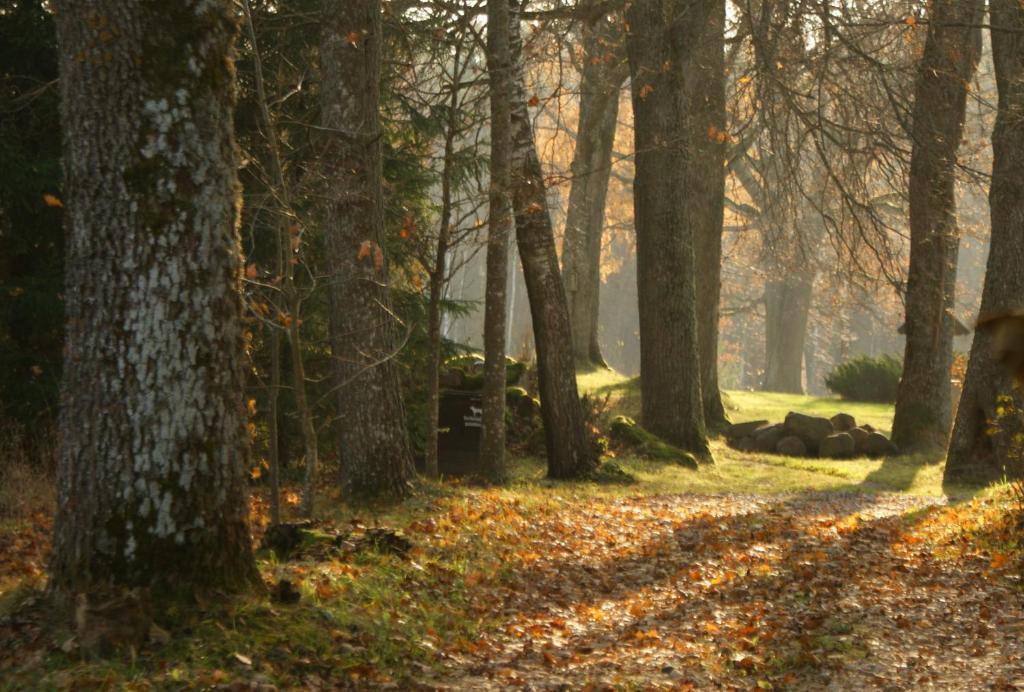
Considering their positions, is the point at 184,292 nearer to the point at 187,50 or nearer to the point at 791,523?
the point at 187,50

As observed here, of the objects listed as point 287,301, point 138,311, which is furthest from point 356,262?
point 138,311

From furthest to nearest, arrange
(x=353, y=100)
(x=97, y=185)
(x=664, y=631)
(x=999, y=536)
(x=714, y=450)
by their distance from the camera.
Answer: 1. (x=714, y=450)
2. (x=353, y=100)
3. (x=999, y=536)
4. (x=664, y=631)
5. (x=97, y=185)

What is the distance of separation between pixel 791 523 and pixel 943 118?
9.58 metres

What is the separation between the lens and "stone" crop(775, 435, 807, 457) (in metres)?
20.8

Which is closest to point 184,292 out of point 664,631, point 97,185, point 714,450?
point 97,185

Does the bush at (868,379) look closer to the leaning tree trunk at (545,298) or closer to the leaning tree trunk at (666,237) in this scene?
the leaning tree trunk at (666,237)

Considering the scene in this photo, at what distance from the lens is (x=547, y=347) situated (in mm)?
14430

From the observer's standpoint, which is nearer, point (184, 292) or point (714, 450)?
point (184, 292)

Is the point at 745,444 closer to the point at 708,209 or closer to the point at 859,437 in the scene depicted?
the point at 859,437

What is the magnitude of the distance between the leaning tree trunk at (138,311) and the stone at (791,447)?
16361 millimetres

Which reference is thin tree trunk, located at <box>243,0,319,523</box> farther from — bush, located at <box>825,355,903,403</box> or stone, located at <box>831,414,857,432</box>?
bush, located at <box>825,355,903,403</box>

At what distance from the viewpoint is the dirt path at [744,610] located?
6.52 meters

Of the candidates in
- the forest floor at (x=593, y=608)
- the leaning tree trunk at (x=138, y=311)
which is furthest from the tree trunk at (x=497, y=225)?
the leaning tree trunk at (x=138, y=311)

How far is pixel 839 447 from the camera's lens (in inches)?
813
